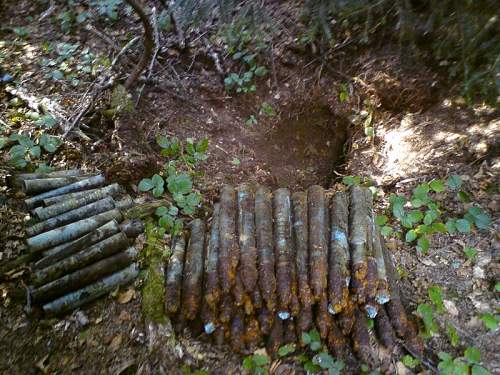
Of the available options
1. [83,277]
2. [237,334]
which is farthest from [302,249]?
[83,277]

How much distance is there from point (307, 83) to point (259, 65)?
70 centimetres

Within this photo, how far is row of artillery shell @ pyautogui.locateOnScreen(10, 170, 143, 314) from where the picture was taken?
2662 mm

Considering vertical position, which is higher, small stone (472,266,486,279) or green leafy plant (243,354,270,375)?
green leafy plant (243,354,270,375)

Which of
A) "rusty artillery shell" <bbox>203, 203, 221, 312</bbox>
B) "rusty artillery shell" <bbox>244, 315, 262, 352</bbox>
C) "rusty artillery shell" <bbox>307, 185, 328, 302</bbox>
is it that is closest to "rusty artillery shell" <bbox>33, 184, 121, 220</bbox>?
"rusty artillery shell" <bbox>203, 203, 221, 312</bbox>

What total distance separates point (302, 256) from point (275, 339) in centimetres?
63

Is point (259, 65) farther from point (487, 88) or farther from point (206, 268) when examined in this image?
point (206, 268)

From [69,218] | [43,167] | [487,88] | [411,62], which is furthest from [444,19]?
[43,167]

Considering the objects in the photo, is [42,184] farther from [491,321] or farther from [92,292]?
[491,321]

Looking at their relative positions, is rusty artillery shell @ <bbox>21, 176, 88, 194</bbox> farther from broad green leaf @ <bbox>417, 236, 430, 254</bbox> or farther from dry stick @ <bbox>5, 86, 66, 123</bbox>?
broad green leaf @ <bbox>417, 236, 430, 254</bbox>

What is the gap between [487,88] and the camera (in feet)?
10.5

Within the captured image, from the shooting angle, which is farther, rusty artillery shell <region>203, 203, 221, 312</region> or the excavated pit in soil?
the excavated pit in soil

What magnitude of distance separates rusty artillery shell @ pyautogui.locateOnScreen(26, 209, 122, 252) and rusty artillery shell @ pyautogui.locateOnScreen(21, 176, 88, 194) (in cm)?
49

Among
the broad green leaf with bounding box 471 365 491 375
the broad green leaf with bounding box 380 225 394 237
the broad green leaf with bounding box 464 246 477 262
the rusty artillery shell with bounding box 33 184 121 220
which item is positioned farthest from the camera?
the broad green leaf with bounding box 380 225 394 237

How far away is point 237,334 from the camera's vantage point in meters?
2.69
